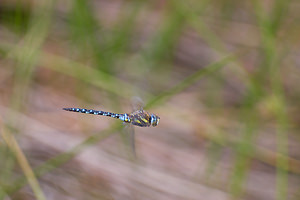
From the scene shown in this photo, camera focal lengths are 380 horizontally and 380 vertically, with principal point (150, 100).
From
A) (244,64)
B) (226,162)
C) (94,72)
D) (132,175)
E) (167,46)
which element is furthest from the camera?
(244,64)

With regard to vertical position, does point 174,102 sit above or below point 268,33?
below

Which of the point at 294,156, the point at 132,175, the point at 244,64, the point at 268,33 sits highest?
the point at 244,64

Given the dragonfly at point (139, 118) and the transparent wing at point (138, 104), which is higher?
the transparent wing at point (138, 104)

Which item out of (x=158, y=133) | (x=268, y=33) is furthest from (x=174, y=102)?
(x=268, y=33)

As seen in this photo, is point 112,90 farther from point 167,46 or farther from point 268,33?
point 268,33

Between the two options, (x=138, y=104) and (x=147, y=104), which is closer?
(x=147, y=104)

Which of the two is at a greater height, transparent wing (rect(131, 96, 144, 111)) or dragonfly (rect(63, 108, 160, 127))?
transparent wing (rect(131, 96, 144, 111))

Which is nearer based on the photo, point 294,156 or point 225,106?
point 294,156

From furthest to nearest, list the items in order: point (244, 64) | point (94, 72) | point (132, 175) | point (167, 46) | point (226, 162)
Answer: point (244, 64) < point (167, 46) < point (94, 72) < point (226, 162) < point (132, 175)
